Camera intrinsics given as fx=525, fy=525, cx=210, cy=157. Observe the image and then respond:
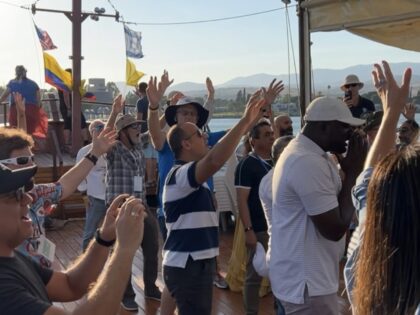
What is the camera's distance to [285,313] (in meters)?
2.68

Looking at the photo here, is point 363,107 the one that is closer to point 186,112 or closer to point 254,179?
point 254,179

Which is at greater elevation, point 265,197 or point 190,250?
point 265,197

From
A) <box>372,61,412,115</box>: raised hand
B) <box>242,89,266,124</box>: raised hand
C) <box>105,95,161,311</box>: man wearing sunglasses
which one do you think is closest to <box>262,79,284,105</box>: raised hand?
<box>242,89,266,124</box>: raised hand

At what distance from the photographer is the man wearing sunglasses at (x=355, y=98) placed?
6.45 m

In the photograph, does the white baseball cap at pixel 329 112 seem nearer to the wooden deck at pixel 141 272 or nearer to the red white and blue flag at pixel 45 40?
the wooden deck at pixel 141 272

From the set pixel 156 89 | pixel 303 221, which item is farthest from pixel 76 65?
pixel 303 221

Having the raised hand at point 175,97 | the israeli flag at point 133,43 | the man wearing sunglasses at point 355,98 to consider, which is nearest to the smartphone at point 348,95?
the man wearing sunglasses at point 355,98

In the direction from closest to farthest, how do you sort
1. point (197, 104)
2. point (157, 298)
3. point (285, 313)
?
point (285, 313)
point (197, 104)
point (157, 298)

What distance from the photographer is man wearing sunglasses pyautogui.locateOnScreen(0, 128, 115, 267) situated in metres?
2.44

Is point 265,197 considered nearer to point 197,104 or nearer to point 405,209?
point 197,104

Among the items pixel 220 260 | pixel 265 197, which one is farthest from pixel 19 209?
pixel 220 260

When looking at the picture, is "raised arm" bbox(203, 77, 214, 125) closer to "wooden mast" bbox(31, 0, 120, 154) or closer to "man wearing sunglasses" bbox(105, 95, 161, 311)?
"man wearing sunglasses" bbox(105, 95, 161, 311)

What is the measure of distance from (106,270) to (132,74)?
41.4 feet

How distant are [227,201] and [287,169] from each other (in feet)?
17.3
